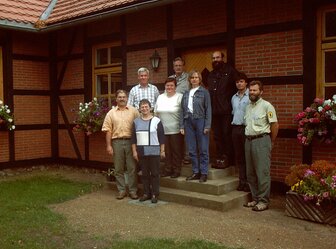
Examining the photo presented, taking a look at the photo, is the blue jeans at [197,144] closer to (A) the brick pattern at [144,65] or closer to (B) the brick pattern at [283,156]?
(B) the brick pattern at [283,156]

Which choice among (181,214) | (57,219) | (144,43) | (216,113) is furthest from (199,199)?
(144,43)

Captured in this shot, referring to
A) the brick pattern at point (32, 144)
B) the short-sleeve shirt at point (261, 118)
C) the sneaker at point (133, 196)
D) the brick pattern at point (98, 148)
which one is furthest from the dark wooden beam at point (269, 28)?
the brick pattern at point (32, 144)

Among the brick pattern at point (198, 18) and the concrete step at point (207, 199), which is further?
the brick pattern at point (198, 18)

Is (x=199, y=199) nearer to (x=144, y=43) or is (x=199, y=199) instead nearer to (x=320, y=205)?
(x=320, y=205)

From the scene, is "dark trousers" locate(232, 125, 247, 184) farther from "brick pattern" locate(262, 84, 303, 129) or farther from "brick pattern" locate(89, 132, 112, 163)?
"brick pattern" locate(89, 132, 112, 163)

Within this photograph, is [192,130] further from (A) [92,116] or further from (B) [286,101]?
(A) [92,116]

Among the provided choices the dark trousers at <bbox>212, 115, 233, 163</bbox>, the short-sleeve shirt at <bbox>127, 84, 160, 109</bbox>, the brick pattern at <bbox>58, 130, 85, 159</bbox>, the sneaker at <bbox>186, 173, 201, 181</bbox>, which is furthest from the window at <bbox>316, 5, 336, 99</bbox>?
the brick pattern at <bbox>58, 130, 85, 159</bbox>

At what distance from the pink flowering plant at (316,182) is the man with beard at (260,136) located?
1.31 feet

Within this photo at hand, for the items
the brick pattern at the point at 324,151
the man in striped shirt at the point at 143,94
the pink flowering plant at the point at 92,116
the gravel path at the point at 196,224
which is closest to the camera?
the gravel path at the point at 196,224

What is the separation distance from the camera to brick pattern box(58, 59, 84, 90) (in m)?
9.69

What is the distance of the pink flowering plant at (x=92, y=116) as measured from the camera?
877 centimetres

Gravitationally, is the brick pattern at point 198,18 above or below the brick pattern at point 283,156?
above

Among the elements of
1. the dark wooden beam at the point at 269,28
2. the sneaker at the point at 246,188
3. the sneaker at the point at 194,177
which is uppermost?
Result: the dark wooden beam at the point at 269,28

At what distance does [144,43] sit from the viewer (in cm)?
832
